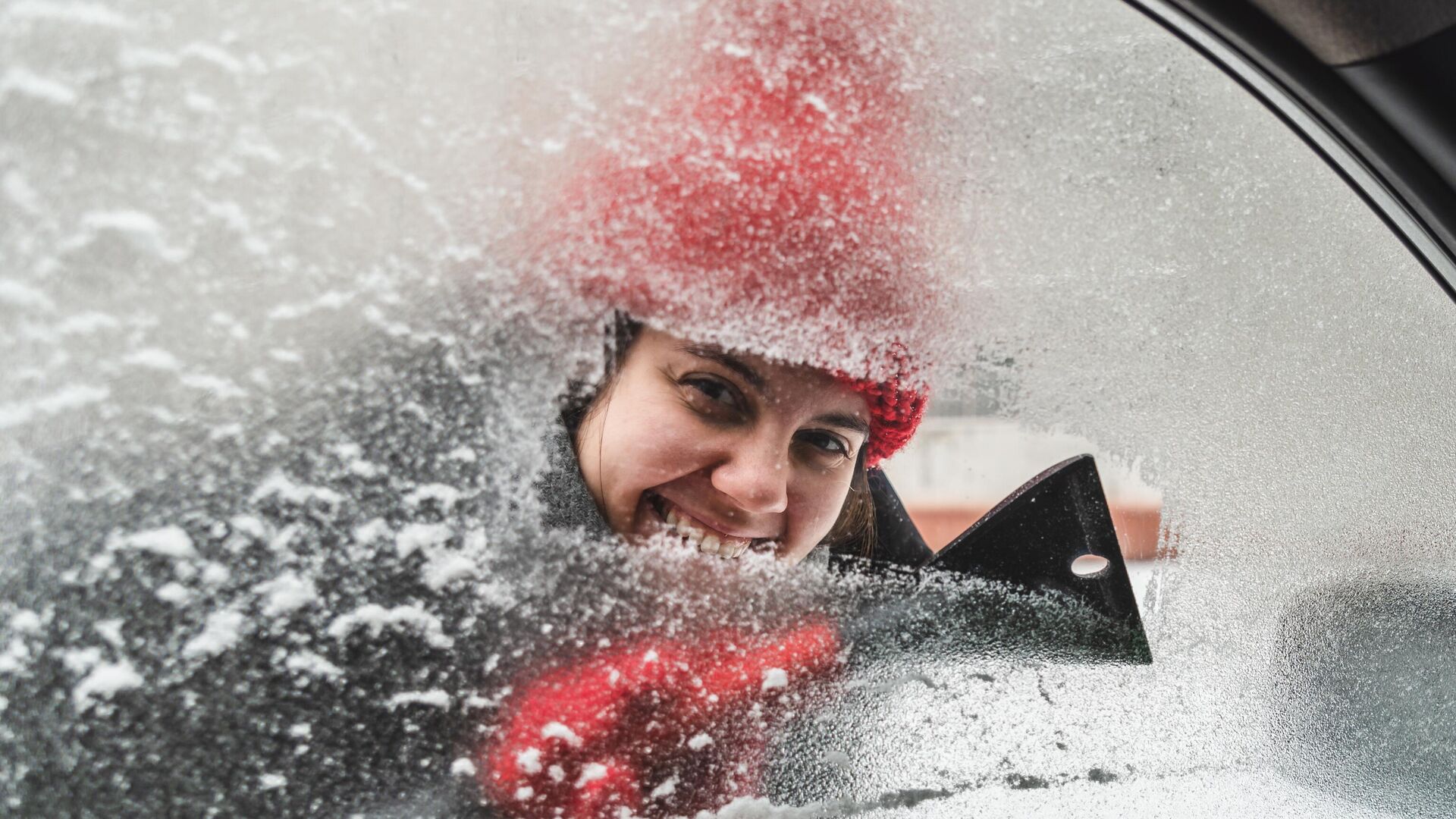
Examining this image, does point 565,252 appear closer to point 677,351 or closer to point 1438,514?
point 677,351

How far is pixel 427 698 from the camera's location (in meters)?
0.73

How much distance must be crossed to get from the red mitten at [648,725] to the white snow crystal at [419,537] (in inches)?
5.2

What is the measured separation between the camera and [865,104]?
0.83 metres

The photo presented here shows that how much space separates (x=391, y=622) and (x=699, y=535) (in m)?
0.25

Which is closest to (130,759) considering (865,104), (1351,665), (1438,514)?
(865,104)

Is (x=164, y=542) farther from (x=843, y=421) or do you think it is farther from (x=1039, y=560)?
(x=1039, y=560)

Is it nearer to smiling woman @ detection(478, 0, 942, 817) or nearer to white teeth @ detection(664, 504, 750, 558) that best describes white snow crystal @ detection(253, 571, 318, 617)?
smiling woman @ detection(478, 0, 942, 817)

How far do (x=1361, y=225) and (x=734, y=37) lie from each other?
0.64 metres

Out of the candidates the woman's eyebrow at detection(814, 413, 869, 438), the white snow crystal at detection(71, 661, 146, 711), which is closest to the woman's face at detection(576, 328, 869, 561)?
the woman's eyebrow at detection(814, 413, 869, 438)

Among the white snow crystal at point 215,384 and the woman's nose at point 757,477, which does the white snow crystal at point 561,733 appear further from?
the white snow crystal at point 215,384

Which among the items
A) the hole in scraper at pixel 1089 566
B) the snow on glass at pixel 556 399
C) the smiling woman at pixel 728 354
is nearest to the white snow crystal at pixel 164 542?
the snow on glass at pixel 556 399

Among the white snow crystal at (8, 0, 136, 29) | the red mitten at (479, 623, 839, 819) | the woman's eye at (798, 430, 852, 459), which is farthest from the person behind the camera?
the woman's eye at (798, 430, 852, 459)

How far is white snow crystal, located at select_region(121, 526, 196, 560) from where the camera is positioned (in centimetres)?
67

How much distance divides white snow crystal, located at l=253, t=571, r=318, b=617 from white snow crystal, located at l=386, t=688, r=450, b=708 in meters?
0.10
